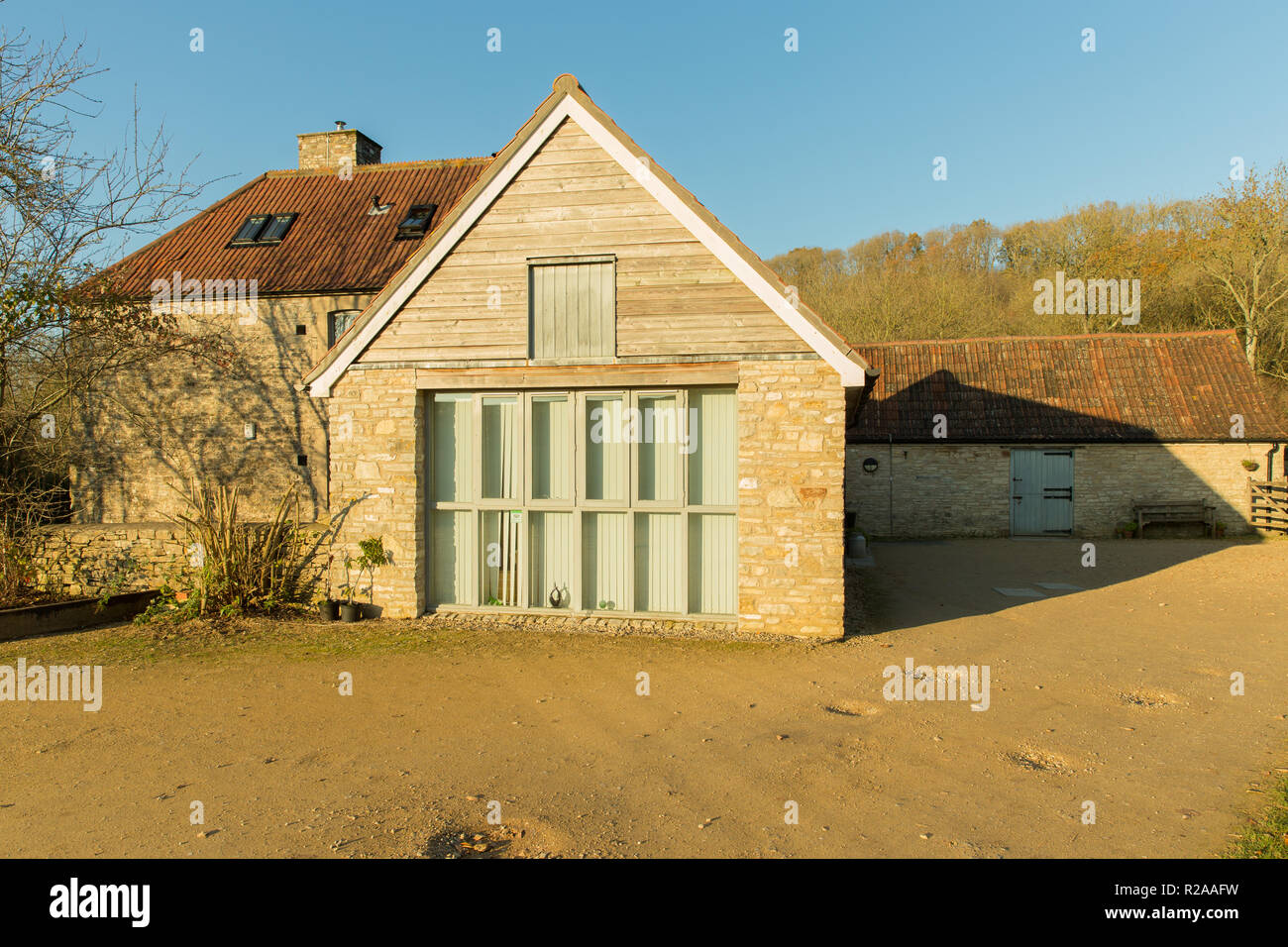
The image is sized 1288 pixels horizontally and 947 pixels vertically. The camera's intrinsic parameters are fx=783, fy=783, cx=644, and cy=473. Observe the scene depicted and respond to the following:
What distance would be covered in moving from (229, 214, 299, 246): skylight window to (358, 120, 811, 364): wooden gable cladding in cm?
1057

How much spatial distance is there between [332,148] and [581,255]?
1484 centimetres

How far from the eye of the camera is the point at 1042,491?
803 inches

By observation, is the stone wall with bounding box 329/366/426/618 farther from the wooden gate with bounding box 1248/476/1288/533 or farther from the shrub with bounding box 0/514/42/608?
the wooden gate with bounding box 1248/476/1288/533

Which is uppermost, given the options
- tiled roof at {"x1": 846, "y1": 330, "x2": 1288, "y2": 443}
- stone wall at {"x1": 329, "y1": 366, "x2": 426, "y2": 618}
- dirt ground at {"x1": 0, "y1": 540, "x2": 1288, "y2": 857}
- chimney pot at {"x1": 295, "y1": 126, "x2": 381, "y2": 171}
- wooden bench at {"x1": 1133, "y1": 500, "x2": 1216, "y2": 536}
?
chimney pot at {"x1": 295, "y1": 126, "x2": 381, "y2": 171}

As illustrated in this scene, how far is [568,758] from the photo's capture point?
558cm

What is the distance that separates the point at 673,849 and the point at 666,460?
221 inches

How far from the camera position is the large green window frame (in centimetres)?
929

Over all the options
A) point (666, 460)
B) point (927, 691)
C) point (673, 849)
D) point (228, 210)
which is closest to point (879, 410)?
point (666, 460)

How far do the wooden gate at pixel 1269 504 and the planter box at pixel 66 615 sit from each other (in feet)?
78.0

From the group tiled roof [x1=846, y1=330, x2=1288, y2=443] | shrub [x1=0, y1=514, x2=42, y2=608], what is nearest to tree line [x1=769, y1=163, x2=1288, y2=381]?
tiled roof [x1=846, y1=330, x2=1288, y2=443]

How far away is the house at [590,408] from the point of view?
346 inches

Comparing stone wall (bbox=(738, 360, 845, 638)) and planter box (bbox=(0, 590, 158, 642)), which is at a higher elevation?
stone wall (bbox=(738, 360, 845, 638))

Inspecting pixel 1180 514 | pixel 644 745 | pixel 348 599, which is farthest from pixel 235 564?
pixel 1180 514

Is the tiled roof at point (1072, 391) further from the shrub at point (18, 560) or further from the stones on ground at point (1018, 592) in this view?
the shrub at point (18, 560)
